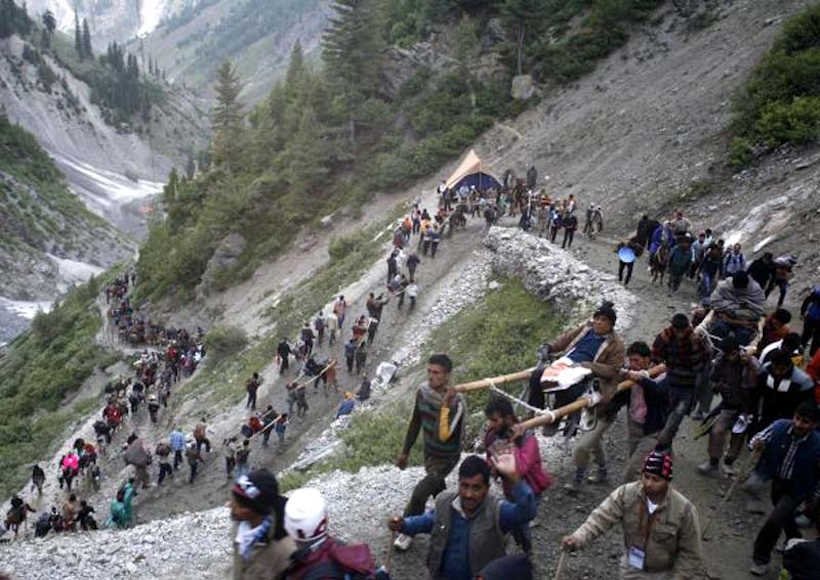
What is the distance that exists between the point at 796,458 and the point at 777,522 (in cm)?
70

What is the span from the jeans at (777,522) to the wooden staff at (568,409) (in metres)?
1.69

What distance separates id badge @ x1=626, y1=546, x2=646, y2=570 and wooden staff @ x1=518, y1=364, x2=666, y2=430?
1.36m

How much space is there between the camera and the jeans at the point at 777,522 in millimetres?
6320

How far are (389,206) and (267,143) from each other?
15439mm

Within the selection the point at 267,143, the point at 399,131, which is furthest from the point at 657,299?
the point at 267,143

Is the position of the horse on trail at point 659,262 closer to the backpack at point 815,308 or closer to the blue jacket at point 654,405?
the backpack at point 815,308

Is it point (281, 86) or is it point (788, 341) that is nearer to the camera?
point (788, 341)

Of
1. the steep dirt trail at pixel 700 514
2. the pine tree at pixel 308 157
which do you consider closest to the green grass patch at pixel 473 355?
the steep dirt trail at pixel 700 514

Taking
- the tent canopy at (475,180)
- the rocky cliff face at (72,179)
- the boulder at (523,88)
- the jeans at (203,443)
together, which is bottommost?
the rocky cliff face at (72,179)

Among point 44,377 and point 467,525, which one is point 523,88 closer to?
point 44,377

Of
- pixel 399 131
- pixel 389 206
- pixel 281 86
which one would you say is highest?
pixel 281 86

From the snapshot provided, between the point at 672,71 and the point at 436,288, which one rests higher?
→ the point at 672,71

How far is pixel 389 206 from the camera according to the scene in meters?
43.0

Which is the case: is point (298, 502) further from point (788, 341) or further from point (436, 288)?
point (436, 288)
